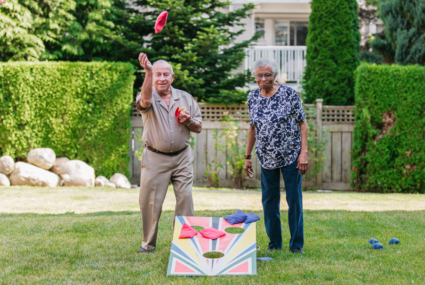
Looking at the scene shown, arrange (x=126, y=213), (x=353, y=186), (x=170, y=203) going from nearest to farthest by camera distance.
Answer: (x=126, y=213) < (x=170, y=203) < (x=353, y=186)

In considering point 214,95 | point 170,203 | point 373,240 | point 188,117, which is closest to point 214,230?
point 188,117

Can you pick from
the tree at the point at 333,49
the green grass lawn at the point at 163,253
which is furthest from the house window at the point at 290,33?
the green grass lawn at the point at 163,253

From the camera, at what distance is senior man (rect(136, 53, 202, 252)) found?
3900 millimetres

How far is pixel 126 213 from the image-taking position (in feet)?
20.6

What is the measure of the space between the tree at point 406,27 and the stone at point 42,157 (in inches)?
363

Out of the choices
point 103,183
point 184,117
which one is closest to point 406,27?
point 103,183

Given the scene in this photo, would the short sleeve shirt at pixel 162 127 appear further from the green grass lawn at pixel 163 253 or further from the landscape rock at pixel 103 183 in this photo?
the landscape rock at pixel 103 183

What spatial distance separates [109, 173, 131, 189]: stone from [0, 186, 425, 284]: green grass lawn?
336cm

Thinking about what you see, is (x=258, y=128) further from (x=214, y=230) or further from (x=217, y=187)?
(x=217, y=187)

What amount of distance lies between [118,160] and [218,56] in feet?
11.3

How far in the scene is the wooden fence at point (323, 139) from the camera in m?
9.78

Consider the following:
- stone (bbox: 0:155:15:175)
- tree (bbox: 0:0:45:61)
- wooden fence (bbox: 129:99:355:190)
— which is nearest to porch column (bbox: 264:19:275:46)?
wooden fence (bbox: 129:99:355:190)

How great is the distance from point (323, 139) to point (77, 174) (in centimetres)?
539

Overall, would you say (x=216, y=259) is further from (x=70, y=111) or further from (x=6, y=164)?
(x=6, y=164)
